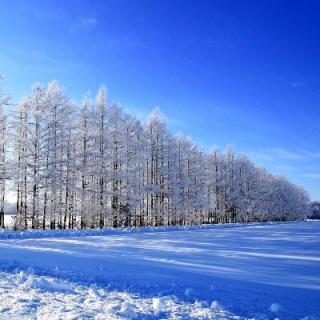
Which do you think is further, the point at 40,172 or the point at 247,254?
the point at 40,172

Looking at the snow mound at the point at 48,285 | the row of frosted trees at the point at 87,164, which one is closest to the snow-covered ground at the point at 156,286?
the snow mound at the point at 48,285

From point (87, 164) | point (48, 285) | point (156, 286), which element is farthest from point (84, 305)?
point (87, 164)

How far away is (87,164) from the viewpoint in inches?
1476

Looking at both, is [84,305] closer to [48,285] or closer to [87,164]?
[48,285]

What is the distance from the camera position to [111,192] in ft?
125

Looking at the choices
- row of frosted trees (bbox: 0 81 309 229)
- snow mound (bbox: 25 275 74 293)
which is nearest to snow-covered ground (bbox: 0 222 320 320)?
snow mound (bbox: 25 275 74 293)

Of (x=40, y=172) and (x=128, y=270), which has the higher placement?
(x=40, y=172)

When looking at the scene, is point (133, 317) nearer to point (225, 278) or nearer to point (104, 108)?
point (225, 278)

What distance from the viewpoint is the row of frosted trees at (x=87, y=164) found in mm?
32656

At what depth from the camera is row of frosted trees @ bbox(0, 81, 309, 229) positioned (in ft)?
107

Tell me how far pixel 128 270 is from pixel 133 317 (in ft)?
11.3

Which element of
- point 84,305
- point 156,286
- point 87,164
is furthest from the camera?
point 87,164

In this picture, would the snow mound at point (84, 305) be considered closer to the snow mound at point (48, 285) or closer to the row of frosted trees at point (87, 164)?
the snow mound at point (48, 285)

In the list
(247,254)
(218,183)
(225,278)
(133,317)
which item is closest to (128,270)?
(225,278)
